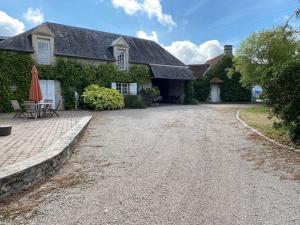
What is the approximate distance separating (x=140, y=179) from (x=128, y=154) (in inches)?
87.4

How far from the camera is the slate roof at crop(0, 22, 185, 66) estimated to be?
21391 millimetres

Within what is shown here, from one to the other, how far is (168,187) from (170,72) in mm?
24446

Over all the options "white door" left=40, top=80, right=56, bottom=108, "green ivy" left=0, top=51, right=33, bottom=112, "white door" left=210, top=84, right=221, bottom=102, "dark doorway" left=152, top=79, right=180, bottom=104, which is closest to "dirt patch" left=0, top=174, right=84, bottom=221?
"green ivy" left=0, top=51, right=33, bottom=112

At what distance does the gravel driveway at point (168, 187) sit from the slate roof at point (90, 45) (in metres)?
13.9

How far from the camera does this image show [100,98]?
22.1m

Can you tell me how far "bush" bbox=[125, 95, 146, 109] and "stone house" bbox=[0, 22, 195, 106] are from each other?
160 cm

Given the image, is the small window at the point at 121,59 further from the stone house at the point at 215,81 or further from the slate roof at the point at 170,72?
the stone house at the point at 215,81

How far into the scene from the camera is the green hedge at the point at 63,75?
20141mm

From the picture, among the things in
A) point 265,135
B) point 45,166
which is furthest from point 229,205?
point 265,135

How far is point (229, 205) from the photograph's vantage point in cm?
500

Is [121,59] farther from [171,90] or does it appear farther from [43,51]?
[171,90]

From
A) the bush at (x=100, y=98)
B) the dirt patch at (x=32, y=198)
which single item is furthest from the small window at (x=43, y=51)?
the dirt patch at (x=32, y=198)

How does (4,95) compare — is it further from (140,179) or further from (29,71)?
(140,179)

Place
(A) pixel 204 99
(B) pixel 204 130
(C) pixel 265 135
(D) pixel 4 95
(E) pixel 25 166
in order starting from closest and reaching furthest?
(E) pixel 25 166 → (C) pixel 265 135 → (B) pixel 204 130 → (D) pixel 4 95 → (A) pixel 204 99
